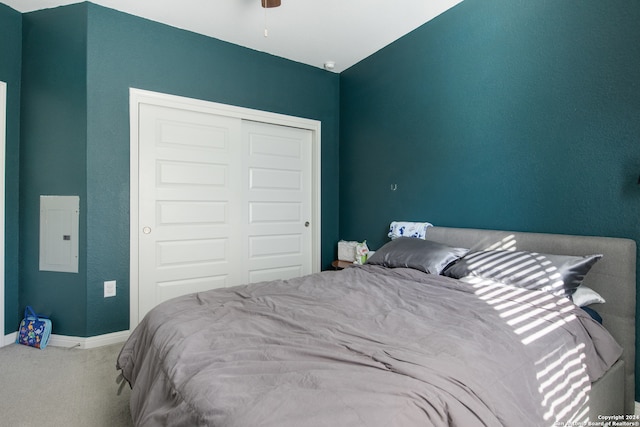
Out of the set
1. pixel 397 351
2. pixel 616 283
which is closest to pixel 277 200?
pixel 397 351

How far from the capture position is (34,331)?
253 cm

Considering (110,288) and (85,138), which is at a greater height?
(85,138)

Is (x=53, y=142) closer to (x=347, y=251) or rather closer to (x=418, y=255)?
(x=347, y=251)

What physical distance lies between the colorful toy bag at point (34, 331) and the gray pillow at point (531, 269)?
3.23 meters

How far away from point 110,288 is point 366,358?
8.41ft

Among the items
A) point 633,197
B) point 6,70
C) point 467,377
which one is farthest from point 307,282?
point 6,70

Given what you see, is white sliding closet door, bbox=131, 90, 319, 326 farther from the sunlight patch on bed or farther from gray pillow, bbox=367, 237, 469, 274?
the sunlight patch on bed

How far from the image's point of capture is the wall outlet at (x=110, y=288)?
8.59 feet

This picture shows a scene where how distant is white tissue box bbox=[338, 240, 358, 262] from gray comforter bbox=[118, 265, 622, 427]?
1704mm

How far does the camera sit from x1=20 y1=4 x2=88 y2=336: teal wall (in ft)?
8.36

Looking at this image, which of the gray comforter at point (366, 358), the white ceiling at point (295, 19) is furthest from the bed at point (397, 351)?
the white ceiling at point (295, 19)

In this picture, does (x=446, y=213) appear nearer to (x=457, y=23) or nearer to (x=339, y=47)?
(x=457, y=23)

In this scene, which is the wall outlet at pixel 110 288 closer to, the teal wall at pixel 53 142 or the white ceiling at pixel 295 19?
the teal wall at pixel 53 142

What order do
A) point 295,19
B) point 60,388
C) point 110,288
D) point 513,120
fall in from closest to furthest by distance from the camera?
point 60,388 → point 513,120 → point 110,288 → point 295,19
